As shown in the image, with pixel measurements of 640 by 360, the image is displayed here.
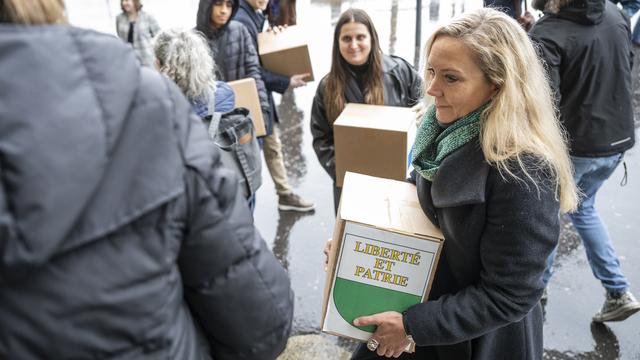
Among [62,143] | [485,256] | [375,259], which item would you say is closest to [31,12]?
[62,143]

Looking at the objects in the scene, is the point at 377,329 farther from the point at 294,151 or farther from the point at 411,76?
the point at 294,151

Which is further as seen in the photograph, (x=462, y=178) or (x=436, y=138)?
(x=436, y=138)

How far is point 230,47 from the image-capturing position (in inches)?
135

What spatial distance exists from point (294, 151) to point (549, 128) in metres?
3.95

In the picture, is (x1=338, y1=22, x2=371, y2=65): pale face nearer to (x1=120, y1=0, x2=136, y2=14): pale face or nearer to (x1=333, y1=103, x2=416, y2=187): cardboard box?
(x1=333, y1=103, x2=416, y2=187): cardboard box

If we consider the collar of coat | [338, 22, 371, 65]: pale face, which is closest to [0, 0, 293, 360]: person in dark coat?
the collar of coat

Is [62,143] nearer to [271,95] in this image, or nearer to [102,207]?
[102,207]

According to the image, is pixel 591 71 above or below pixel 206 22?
below

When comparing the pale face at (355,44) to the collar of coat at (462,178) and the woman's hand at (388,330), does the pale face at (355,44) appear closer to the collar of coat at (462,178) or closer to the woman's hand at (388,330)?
the collar of coat at (462,178)

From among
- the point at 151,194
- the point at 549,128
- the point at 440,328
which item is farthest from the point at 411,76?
the point at 151,194

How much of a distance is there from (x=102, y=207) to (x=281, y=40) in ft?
10.2

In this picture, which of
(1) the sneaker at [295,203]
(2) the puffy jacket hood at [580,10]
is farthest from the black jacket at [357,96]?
(1) the sneaker at [295,203]

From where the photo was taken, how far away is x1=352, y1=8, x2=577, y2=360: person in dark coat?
1332 mm

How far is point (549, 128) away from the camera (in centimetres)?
143
